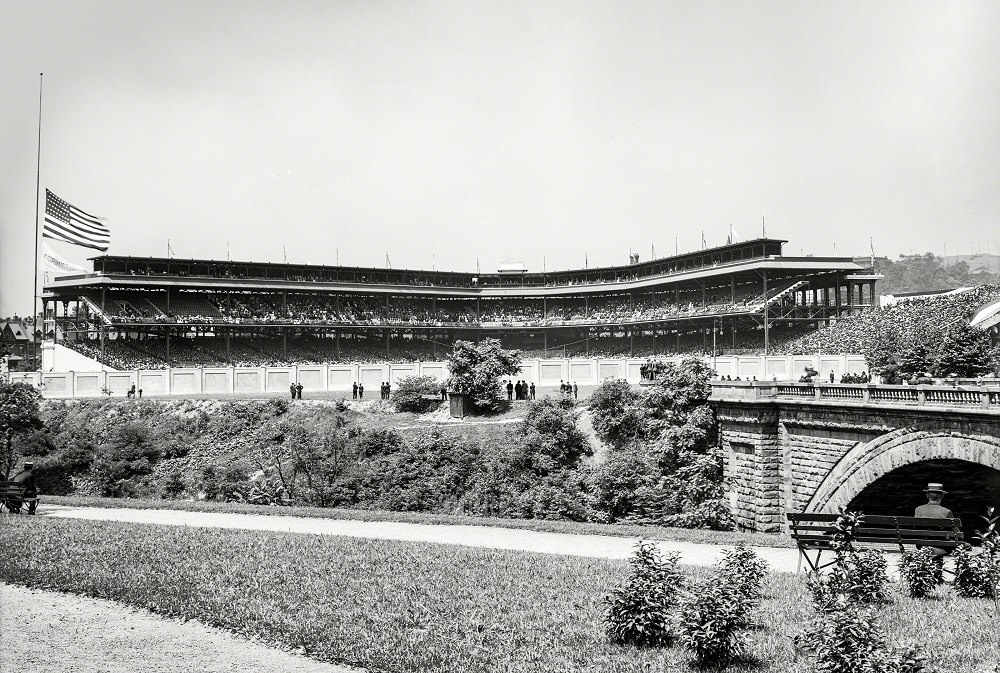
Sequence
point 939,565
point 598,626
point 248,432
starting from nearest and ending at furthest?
point 598,626
point 939,565
point 248,432

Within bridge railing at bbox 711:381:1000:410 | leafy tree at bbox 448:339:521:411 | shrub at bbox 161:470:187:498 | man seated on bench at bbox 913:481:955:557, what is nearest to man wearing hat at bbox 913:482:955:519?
man seated on bench at bbox 913:481:955:557

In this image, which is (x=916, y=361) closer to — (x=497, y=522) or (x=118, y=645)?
(x=497, y=522)

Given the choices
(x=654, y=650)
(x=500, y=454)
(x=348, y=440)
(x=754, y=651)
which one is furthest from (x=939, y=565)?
(x=348, y=440)

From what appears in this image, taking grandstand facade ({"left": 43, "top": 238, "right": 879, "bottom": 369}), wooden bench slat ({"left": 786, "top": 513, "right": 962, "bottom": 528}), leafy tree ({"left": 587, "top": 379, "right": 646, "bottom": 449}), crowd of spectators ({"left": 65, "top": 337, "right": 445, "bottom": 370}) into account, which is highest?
grandstand facade ({"left": 43, "top": 238, "right": 879, "bottom": 369})

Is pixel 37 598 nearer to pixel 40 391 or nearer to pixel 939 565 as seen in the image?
pixel 939 565

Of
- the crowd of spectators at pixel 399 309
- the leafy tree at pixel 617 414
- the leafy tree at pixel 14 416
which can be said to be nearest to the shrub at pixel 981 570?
the leafy tree at pixel 617 414

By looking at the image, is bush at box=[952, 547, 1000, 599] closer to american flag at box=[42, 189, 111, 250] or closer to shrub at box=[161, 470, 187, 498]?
shrub at box=[161, 470, 187, 498]

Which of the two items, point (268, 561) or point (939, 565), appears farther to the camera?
point (268, 561)

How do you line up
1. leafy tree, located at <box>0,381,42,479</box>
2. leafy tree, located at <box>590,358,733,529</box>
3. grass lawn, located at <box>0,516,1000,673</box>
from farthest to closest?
leafy tree, located at <box>0,381,42,479</box> < leafy tree, located at <box>590,358,733,529</box> < grass lawn, located at <box>0,516,1000,673</box>
